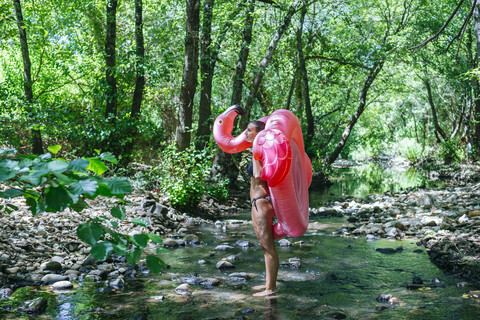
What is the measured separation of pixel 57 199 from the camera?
1630mm

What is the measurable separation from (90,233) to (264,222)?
286 cm

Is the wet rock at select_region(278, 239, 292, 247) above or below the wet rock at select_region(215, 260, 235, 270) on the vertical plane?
below

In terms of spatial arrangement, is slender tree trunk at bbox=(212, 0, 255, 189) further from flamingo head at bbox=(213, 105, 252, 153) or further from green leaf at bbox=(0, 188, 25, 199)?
green leaf at bbox=(0, 188, 25, 199)

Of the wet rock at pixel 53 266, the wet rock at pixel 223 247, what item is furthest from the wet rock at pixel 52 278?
the wet rock at pixel 223 247

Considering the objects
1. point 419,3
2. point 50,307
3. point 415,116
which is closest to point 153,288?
point 50,307

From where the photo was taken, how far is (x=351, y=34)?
21.3 m

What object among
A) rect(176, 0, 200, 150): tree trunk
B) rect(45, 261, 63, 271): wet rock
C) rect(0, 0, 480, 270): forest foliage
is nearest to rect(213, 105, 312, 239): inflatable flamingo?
rect(0, 0, 480, 270): forest foliage

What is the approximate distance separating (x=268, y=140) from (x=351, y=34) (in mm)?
18915

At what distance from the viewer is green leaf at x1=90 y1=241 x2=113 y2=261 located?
1771 mm

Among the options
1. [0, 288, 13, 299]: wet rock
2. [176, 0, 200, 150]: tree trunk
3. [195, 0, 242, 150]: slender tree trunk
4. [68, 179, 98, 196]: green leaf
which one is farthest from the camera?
[195, 0, 242, 150]: slender tree trunk

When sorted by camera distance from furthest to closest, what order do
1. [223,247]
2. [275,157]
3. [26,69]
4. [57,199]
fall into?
[26,69] → [223,247] → [275,157] → [57,199]

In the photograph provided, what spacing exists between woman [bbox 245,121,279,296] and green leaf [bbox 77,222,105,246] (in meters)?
2.82

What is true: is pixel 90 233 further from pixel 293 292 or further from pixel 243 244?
pixel 243 244

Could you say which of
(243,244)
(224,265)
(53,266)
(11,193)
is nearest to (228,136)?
(224,265)
